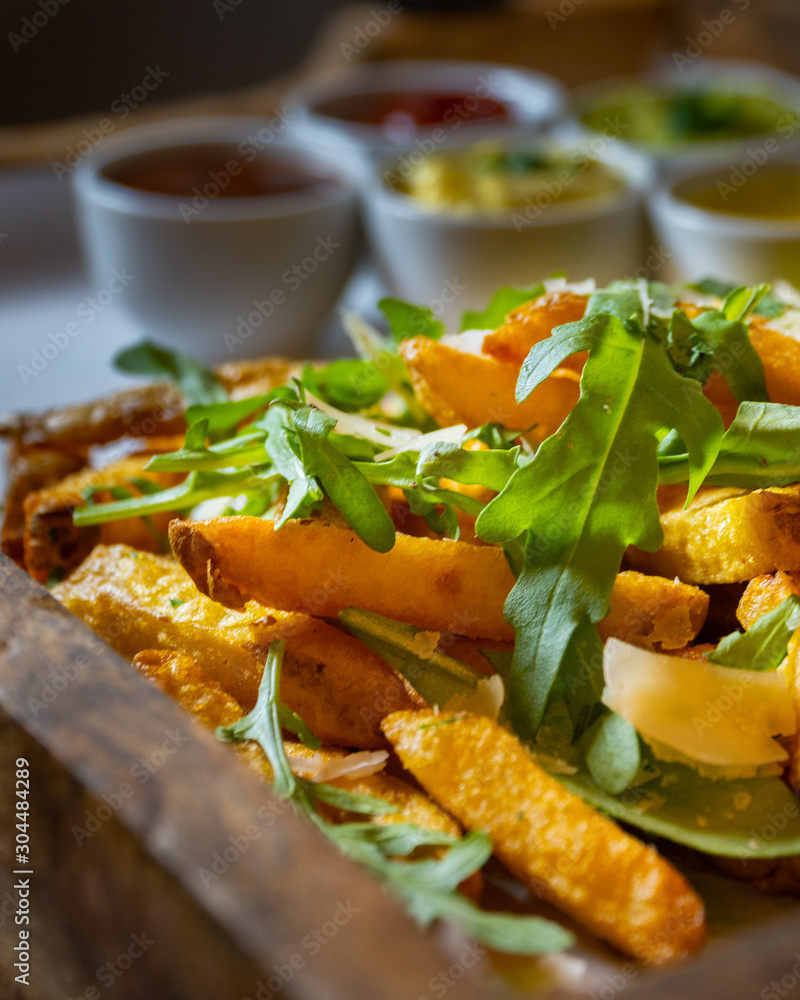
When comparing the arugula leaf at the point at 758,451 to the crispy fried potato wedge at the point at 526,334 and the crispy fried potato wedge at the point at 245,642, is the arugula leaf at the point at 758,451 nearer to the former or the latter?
the crispy fried potato wedge at the point at 526,334

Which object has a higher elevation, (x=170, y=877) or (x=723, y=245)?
(x=170, y=877)

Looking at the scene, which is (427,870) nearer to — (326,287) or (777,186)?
(326,287)

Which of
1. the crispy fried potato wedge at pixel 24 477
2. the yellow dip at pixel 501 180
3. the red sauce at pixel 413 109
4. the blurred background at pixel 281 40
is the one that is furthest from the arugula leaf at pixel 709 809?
the blurred background at pixel 281 40

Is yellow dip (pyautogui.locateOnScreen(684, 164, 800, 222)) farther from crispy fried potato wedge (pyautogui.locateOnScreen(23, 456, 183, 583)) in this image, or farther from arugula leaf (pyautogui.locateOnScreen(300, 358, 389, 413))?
crispy fried potato wedge (pyautogui.locateOnScreen(23, 456, 183, 583))

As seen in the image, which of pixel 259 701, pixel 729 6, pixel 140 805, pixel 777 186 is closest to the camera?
pixel 140 805

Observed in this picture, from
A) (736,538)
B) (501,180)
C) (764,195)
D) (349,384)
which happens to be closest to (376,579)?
(736,538)

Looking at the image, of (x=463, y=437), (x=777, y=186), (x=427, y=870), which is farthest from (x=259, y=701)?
(x=777, y=186)

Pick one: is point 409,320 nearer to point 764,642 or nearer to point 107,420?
point 107,420

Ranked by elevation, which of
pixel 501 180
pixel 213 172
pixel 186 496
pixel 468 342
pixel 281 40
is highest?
pixel 468 342
